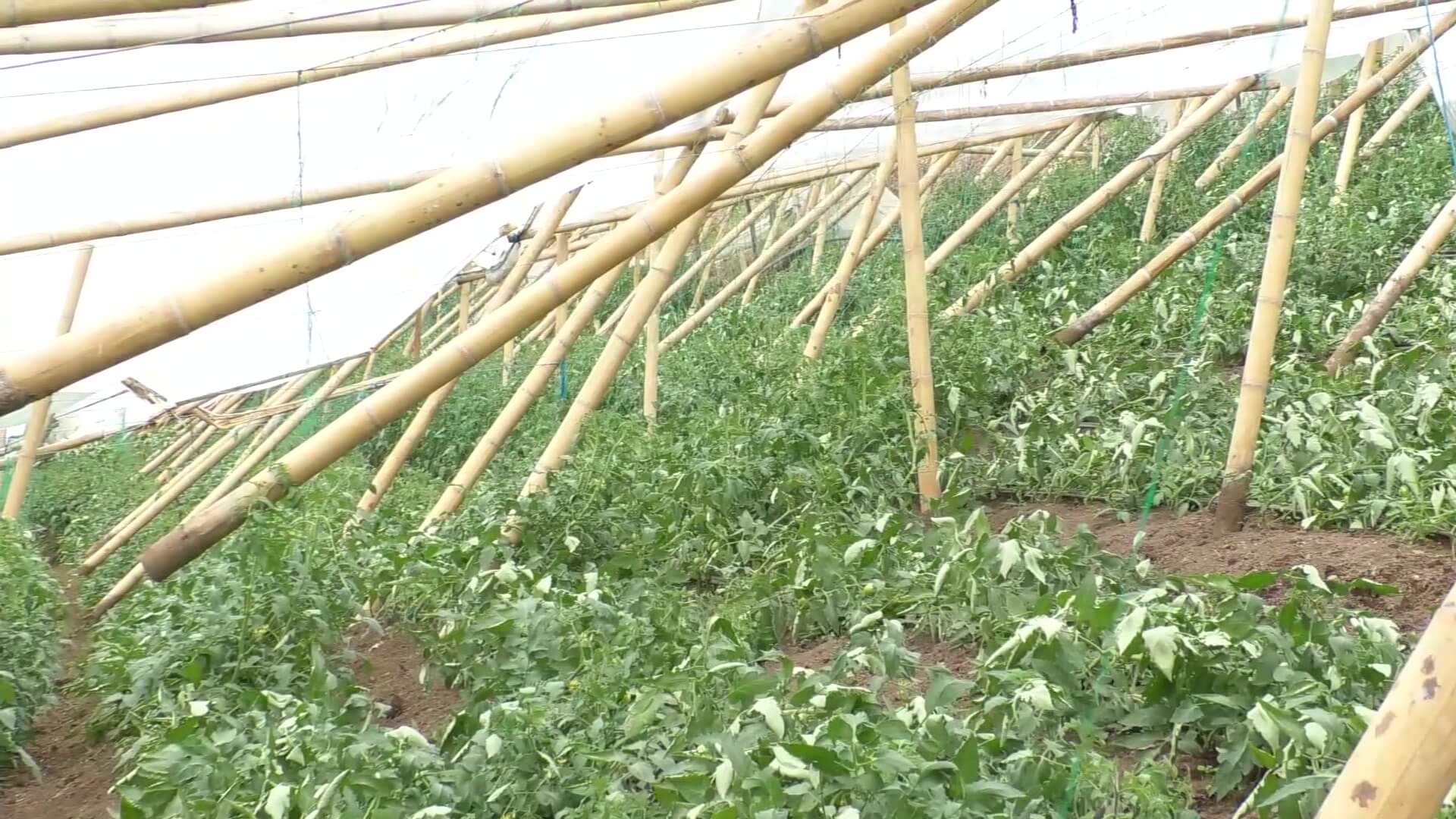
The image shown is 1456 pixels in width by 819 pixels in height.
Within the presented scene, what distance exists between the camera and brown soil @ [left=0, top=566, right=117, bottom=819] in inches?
121

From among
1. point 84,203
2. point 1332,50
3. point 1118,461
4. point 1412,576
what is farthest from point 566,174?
point 1332,50

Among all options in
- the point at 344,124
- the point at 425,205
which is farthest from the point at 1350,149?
the point at 425,205

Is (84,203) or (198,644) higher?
(84,203)

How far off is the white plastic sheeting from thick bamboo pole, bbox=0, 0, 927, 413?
0.15 ft

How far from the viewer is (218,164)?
4.30 m

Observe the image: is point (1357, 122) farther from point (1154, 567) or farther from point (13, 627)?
point (13, 627)

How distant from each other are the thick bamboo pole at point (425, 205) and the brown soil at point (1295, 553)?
2022mm

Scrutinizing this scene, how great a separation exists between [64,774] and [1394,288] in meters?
4.88

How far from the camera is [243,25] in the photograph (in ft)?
11.8

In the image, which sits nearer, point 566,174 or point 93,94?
point 93,94

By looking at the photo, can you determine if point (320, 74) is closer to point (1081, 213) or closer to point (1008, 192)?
point (1081, 213)

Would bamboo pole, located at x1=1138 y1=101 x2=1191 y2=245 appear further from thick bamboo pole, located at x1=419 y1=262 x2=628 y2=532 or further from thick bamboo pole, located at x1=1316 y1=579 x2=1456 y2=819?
thick bamboo pole, located at x1=1316 y1=579 x2=1456 y2=819

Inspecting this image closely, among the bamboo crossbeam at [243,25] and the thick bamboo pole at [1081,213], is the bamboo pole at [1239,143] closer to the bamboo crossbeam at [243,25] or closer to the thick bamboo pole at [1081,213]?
the thick bamboo pole at [1081,213]

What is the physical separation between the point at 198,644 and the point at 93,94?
190 cm
